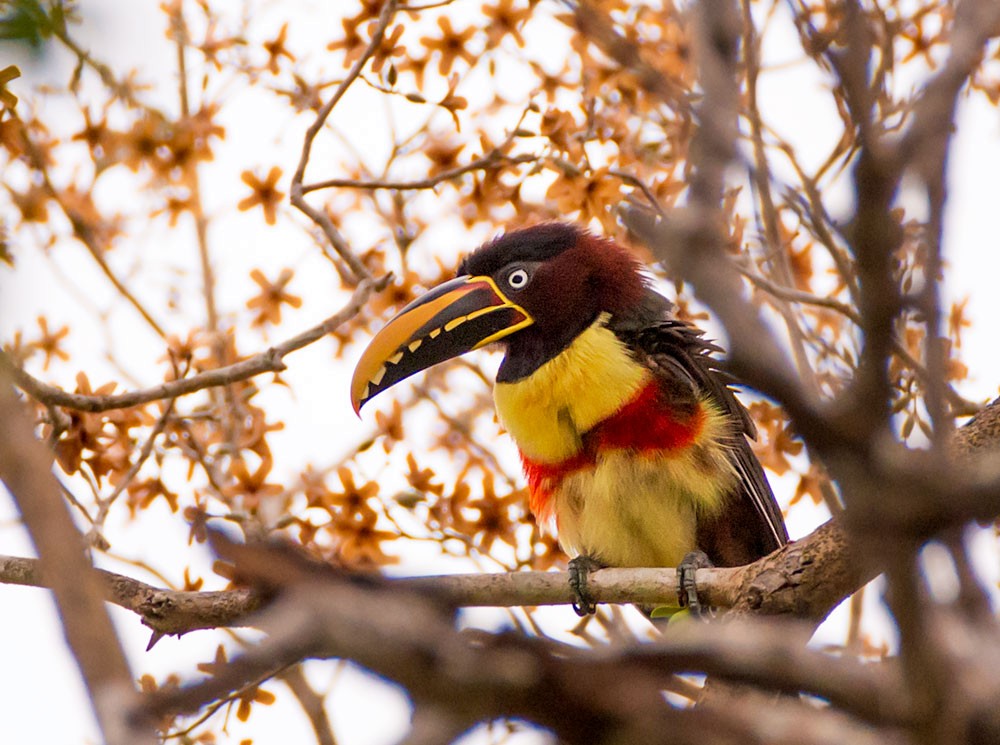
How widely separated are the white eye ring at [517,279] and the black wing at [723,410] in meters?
0.39

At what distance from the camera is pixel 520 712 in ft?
3.39

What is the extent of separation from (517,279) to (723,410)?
940mm

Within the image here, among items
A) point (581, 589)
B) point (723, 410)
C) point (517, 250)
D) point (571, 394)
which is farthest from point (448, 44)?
point (581, 589)

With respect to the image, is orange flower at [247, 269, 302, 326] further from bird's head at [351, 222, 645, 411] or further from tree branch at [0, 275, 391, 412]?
tree branch at [0, 275, 391, 412]

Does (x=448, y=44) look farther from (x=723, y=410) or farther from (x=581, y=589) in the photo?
(x=581, y=589)

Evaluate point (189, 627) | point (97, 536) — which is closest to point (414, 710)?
point (189, 627)

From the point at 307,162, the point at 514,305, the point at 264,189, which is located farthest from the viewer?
the point at 264,189

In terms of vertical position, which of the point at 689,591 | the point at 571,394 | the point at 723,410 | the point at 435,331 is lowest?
the point at 689,591

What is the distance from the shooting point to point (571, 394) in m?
4.23

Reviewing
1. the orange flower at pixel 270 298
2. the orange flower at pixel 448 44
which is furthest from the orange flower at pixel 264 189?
the orange flower at pixel 448 44

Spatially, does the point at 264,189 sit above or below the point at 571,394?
above

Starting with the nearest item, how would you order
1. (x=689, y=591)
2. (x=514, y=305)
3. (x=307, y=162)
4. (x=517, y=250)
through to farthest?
1. (x=689, y=591)
2. (x=307, y=162)
3. (x=514, y=305)
4. (x=517, y=250)

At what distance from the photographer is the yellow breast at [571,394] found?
418 cm

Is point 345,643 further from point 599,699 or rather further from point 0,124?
point 0,124
